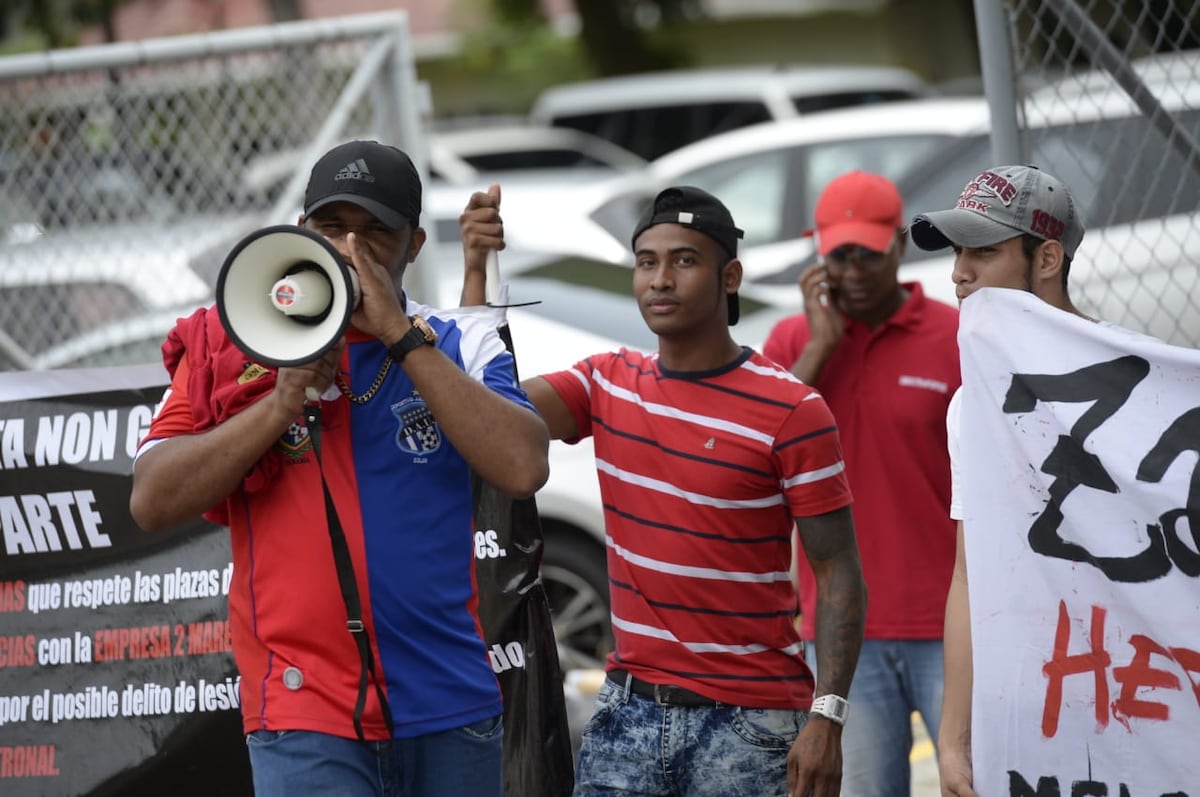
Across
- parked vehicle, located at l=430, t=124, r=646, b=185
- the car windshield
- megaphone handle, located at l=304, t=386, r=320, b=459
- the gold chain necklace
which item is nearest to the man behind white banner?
the gold chain necklace

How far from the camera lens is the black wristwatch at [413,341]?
11.5 ft

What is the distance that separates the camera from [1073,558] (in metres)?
3.52

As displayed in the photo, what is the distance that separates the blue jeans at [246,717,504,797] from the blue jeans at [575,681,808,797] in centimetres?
56

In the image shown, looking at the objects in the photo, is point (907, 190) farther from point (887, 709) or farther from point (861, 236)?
point (887, 709)

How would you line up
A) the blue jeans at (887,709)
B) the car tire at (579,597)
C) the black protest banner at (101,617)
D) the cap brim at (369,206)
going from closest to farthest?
the cap brim at (369,206) → the black protest banner at (101,617) → the blue jeans at (887,709) → the car tire at (579,597)

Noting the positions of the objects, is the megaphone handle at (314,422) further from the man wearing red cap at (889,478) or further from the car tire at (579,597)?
the car tire at (579,597)

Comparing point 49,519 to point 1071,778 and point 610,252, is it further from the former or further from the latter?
point 610,252

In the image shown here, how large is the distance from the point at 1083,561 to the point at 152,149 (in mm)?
5608

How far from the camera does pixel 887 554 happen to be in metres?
5.15

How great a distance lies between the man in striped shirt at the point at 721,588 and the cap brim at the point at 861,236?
119 centimetres

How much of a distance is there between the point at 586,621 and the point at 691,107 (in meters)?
13.4

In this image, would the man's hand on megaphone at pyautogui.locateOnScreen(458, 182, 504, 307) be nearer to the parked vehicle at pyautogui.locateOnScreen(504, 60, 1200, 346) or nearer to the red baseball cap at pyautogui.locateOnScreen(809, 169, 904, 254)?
the red baseball cap at pyautogui.locateOnScreen(809, 169, 904, 254)

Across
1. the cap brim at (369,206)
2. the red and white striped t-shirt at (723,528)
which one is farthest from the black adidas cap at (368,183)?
the red and white striped t-shirt at (723,528)

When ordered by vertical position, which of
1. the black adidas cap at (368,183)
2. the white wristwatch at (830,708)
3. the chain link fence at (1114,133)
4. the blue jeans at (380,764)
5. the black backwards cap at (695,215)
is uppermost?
the chain link fence at (1114,133)
